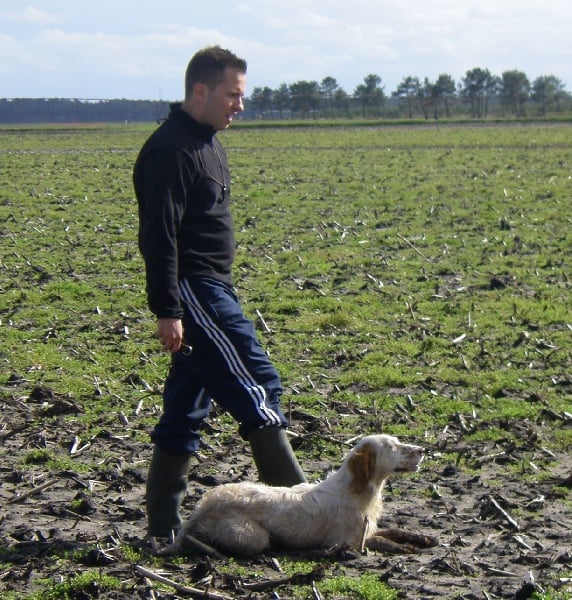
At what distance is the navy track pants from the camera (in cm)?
578

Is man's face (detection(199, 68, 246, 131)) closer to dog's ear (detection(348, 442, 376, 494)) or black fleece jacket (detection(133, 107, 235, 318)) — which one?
black fleece jacket (detection(133, 107, 235, 318))

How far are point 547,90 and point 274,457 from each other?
14575 cm

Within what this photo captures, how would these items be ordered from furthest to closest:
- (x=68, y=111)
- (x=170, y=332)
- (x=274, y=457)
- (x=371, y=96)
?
(x=68, y=111) < (x=371, y=96) < (x=274, y=457) < (x=170, y=332)

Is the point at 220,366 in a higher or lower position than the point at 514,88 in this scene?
lower

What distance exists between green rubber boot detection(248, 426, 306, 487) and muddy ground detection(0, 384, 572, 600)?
18.2 inches

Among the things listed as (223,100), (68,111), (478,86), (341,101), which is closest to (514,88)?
(478,86)

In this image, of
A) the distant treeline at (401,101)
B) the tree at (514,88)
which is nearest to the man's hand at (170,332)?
the distant treeline at (401,101)

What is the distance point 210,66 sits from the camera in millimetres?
5758

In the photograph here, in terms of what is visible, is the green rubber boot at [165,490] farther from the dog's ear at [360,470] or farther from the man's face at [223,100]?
the man's face at [223,100]

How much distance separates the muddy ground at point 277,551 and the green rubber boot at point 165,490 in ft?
0.55

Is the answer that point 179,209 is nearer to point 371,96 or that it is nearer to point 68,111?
point 371,96

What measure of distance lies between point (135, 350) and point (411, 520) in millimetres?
4890

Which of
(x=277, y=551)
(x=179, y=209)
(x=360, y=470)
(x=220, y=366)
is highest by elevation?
(x=179, y=209)

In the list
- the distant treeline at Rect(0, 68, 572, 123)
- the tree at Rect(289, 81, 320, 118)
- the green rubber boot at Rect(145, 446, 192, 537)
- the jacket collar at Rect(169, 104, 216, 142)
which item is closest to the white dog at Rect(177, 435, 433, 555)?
the green rubber boot at Rect(145, 446, 192, 537)
